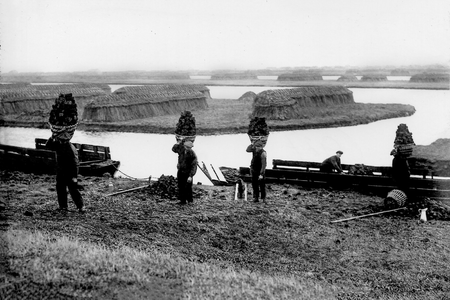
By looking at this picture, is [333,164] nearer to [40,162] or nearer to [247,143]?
[40,162]

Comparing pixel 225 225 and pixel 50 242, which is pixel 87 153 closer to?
pixel 225 225

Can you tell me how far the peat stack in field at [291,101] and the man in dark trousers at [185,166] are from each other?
26867 millimetres

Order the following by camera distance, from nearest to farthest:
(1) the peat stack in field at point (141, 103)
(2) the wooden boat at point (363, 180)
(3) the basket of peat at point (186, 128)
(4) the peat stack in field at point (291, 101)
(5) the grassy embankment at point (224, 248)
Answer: (5) the grassy embankment at point (224, 248) → (3) the basket of peat at point (186, 128) → (2) the wooden boat at point (363, 180) → (1) the peat stack in field at point (141, 103) → (4) the peat stack in field at point (291, 101)

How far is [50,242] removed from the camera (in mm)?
8773

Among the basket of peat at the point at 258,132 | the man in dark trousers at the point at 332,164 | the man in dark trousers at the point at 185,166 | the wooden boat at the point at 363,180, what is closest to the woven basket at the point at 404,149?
the wooden boat at the point at 363,180

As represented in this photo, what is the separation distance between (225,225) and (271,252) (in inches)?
66.5

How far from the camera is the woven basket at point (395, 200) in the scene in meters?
14.3

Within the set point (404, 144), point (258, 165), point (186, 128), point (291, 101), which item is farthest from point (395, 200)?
point (291, 101)

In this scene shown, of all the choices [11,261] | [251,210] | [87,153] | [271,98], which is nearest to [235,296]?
[11,261]

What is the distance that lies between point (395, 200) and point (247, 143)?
17.7m

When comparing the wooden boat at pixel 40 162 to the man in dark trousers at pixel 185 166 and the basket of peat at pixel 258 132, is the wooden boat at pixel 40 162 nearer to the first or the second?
the man in dark trousers at pixel 185 166

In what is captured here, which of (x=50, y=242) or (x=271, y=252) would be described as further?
(x=271, y=252)

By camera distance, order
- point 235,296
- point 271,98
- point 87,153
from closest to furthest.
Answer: point 235,296
point 87,153
point 271,98

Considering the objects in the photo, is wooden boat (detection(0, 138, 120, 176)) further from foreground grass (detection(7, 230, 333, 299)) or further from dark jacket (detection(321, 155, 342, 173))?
foreground grass (detection(7, 230, 333, 299))
